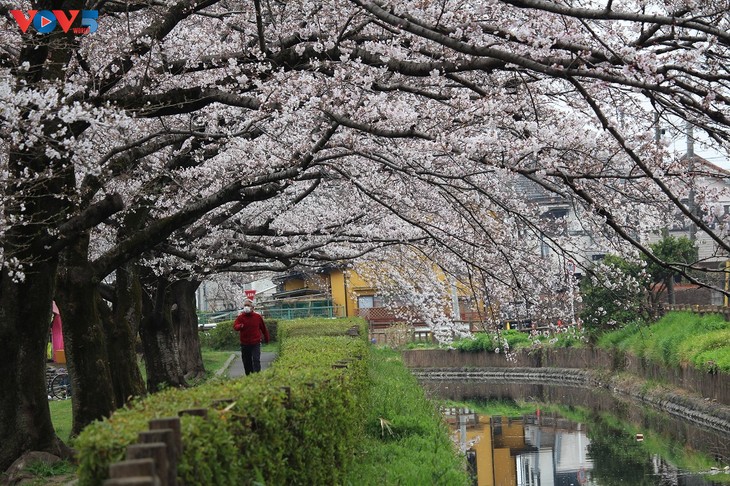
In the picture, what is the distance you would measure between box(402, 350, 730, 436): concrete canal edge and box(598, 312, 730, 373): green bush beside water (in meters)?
0.65

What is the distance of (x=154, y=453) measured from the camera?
379 centimetres

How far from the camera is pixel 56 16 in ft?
31.6

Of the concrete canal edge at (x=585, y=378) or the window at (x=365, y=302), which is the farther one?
the window at (x=365, y=302)

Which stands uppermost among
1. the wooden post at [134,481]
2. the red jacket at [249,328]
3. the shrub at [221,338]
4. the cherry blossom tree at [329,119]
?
the cherry blossom tree at [329,119]

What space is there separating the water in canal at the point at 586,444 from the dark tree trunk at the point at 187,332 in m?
6.76

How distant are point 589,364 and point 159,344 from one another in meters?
14.6

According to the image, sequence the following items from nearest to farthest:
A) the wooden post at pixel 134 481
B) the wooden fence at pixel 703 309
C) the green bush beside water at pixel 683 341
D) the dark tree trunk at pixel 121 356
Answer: the wooden post at pixel 134 481 → the dark tree trunk at pixel 121 356 → the green bush beside water at pixel 683 341 → the wooden fence at pixel 703 309

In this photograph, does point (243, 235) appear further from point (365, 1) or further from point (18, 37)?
point (365, 1)

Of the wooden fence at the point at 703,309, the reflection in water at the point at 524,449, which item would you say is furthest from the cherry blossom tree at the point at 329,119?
the wooden fence at the point at 703,309

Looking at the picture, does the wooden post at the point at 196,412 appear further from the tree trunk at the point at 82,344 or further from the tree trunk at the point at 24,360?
the tree trunk at the point at 82,344

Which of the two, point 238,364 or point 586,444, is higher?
point 238,364

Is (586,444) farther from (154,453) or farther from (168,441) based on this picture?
(154,453)

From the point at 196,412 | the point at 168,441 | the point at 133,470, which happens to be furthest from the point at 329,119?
the point at 133,470

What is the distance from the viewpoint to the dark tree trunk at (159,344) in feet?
63.7
